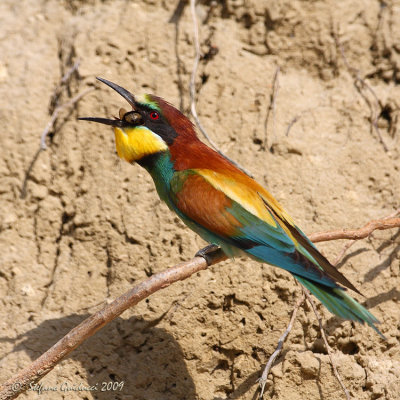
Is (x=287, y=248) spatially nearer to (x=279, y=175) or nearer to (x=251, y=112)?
(x=279, y=175)

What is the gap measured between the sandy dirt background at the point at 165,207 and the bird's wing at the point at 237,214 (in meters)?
0.30

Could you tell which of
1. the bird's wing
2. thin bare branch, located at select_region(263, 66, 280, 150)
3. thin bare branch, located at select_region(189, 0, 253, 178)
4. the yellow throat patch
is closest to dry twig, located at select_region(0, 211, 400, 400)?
the bird's wing

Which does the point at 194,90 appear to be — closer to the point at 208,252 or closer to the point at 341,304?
the point at 208,252

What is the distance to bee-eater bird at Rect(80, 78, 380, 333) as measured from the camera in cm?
192

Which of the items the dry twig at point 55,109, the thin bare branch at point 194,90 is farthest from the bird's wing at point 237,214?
the dry twig at point 55,109

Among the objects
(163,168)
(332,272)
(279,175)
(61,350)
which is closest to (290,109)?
(279,175)

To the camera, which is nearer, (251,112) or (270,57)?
(251,112)

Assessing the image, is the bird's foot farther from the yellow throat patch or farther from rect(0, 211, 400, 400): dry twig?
the yellow throat patch

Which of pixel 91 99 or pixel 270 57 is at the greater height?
pixel 270 57

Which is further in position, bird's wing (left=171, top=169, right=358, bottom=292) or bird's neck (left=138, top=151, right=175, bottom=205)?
bird's neck (left=138, top=151, right=175, bottom=205)

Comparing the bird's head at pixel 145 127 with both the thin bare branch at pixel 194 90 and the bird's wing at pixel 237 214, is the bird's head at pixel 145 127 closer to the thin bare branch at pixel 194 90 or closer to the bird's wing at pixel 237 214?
the bird's wing at pixel 237 214

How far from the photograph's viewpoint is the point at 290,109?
272 centimetres

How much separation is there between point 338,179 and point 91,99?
1196mm

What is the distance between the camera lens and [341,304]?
6.01ft
